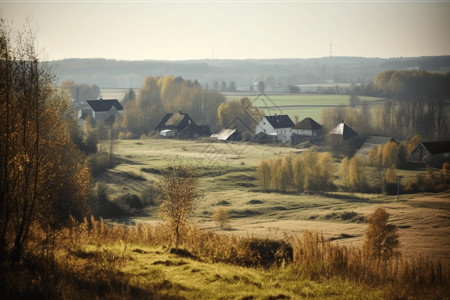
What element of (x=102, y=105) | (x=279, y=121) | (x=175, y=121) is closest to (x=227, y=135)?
(x=279, y=121)

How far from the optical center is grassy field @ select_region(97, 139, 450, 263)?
35812 millimetres

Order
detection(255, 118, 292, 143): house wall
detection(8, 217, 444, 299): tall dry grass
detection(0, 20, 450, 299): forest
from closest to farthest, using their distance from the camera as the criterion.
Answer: detection(8, 217, 444, 299): tall dry grass
detection(0, 20, 450, 299): forest
detection(255, 118, 292, 143): house wall


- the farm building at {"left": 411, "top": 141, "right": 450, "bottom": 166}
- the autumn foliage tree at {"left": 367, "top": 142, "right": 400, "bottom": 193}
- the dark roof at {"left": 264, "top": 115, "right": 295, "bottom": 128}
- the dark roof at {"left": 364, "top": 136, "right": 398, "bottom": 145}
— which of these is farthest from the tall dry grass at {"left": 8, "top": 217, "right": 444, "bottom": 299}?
the dark roof at {"left": 264, "top": 115, "right": 295, "bottom": 128}

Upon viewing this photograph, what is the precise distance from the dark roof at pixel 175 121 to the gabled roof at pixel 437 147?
156ft

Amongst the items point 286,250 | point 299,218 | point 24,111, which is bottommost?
point 299,218

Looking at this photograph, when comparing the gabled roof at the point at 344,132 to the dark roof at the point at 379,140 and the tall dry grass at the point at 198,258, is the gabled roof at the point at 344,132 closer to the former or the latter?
the dark roof at the point at 379,140

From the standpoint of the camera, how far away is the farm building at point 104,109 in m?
109

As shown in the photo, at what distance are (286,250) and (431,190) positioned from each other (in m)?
39.1

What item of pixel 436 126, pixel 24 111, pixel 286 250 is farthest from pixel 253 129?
pixel 24 111

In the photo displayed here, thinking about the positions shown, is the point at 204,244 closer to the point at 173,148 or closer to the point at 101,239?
the point at 101,239

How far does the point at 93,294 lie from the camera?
1217 cm

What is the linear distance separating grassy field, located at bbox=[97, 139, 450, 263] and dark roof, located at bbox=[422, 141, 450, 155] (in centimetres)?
1688

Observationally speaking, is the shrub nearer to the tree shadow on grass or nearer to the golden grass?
the tree shadow on grass

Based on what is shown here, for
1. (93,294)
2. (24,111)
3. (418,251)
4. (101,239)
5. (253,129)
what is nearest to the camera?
(93,294)
